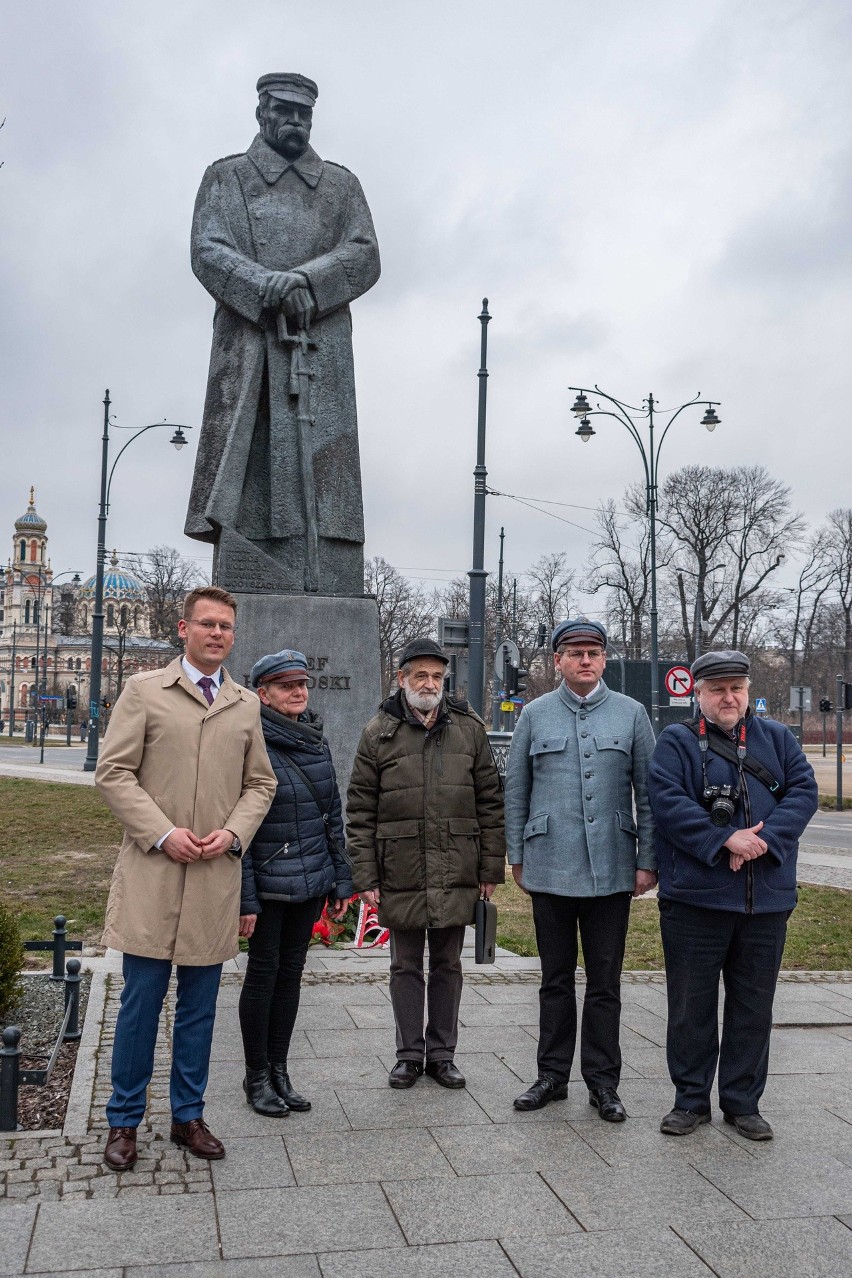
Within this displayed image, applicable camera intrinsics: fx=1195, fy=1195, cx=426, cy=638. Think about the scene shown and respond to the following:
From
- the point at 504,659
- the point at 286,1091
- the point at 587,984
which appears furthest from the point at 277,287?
the point at 504,659

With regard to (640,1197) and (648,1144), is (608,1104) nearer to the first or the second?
(648,1144)

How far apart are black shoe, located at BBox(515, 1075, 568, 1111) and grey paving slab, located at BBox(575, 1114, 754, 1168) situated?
223mm

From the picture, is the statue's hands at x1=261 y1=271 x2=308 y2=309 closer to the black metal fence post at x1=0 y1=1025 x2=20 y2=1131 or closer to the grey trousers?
the grey trousers

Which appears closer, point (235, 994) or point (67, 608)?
point (235, 994)

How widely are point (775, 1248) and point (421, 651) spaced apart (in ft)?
9.01

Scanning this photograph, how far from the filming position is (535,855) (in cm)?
520

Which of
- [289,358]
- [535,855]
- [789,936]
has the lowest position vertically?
[789,936]

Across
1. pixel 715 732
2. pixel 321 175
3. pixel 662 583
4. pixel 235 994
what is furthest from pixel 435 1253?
pixel 662 583

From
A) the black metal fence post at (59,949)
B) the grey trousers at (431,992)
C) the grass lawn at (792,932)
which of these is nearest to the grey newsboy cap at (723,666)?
the grey trousers at (431,992)

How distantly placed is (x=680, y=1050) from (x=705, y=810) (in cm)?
100

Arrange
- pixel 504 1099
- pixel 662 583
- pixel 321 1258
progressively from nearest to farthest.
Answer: pixel 321 1258
pixel 504 1099
pixel 662 583

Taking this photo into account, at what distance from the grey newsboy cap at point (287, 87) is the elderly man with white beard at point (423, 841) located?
18.3 feet

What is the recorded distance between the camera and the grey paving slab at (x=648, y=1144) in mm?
4438

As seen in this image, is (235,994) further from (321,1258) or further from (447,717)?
(321,1258)
